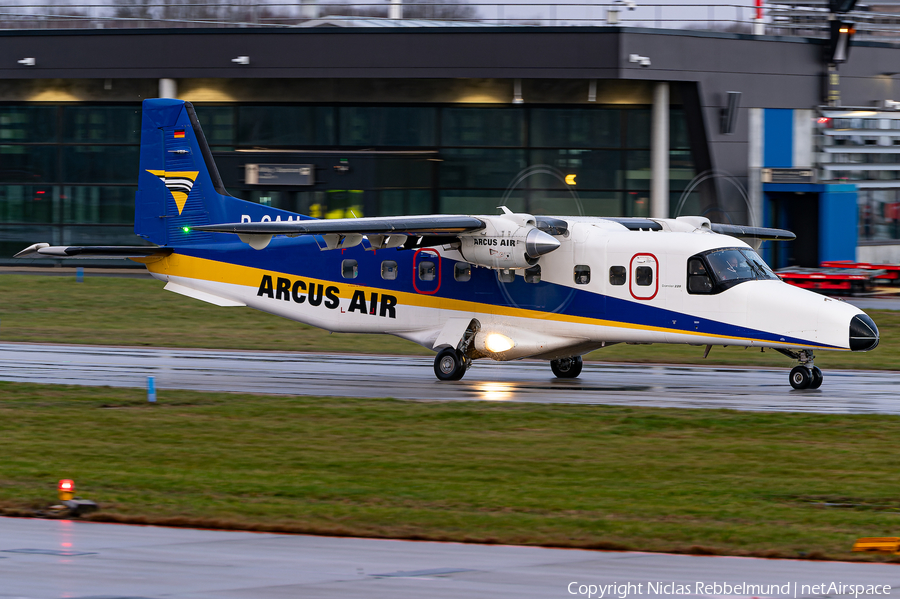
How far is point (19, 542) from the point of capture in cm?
891

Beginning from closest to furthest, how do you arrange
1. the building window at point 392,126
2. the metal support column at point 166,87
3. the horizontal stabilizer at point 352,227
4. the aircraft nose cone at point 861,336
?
the aircraft nose cone at point 861,336, the horizontal stabilizer at point 352,227, the building window at point 392,126, the metal support column at point 166,87

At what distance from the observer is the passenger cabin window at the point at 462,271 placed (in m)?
20.0

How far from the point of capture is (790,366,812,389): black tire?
730 inches

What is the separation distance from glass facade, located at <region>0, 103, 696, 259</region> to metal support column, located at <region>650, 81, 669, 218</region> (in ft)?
1.70

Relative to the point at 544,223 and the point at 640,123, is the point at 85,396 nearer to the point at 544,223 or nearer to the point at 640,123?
the point at 544,223

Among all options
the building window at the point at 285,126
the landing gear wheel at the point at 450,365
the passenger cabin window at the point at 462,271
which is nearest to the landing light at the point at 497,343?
the landing gear wheel at the point at 450,365

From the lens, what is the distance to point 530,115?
40469mm

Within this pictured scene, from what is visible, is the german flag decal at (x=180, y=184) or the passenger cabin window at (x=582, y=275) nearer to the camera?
the passenger cabin window at (x=582, y=275)

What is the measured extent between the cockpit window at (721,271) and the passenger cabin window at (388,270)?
5.72 metres

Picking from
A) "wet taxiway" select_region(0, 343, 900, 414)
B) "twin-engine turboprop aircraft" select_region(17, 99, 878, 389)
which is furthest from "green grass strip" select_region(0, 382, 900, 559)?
"twin-engine turboprop aircraft" select_region(17, 99, 878, 389)

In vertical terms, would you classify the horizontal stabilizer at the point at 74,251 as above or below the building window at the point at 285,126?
below

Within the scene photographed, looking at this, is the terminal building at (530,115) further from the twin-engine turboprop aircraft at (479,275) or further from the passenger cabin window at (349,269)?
the passenger cabin window at (349,269)

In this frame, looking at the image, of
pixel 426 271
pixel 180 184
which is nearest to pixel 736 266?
pixel 426 271

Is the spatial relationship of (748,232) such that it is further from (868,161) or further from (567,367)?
(868,161)
